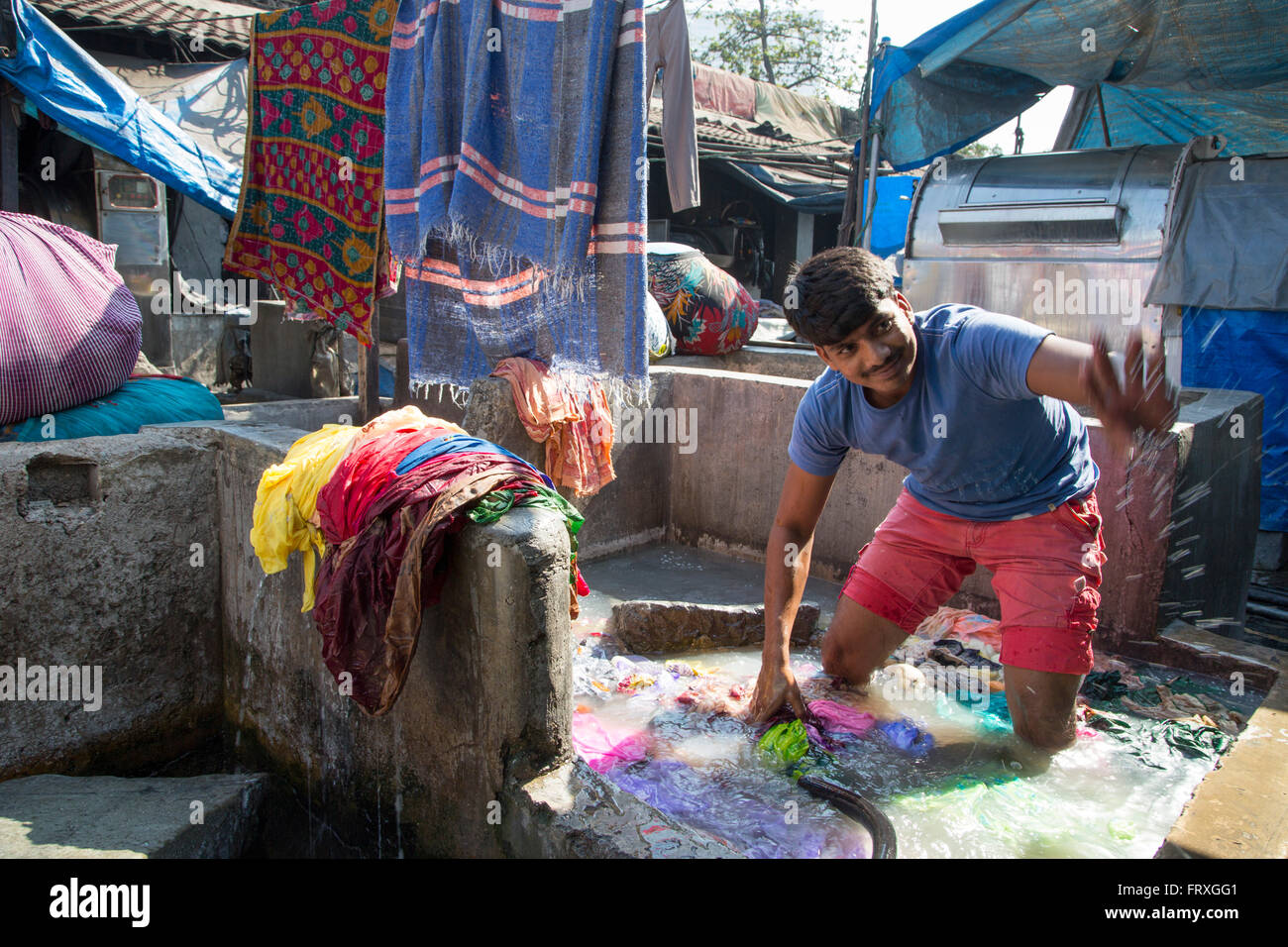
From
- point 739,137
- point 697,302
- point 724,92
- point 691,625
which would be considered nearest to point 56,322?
point 691,625

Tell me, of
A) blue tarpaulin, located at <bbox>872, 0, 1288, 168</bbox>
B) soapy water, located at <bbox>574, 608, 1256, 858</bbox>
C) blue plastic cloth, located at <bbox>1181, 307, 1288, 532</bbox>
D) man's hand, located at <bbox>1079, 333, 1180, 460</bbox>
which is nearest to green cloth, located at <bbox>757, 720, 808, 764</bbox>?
soapy water, located at <bbox>574, 608, 1256, 858</bbox>

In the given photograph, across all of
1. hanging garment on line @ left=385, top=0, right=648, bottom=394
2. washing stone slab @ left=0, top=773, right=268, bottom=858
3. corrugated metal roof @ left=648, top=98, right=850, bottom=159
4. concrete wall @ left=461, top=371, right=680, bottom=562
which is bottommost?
washing stone slab @ left=0, top=773, right=268, bottom=858

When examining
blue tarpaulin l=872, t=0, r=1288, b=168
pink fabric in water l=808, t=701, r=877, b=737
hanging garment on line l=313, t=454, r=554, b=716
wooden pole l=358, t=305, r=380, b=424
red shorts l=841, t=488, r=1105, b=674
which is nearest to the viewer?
hanging garment on line l=313, t=454, r=554, b=716

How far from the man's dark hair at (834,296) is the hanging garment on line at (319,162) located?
2410 mm

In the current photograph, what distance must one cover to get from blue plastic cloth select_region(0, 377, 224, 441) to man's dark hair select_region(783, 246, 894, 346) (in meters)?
2.65

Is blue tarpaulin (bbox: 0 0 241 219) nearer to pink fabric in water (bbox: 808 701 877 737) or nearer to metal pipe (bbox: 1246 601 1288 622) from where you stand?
pink fabric in water (bbox: 808 701 877 737)

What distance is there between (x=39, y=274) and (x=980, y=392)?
3705 millimetres

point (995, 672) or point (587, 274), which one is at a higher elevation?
point (587, 274)

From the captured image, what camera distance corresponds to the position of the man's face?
8.78 feet

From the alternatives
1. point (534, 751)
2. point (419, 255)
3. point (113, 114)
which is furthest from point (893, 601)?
point (113, 114)

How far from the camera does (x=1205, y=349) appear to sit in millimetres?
6961

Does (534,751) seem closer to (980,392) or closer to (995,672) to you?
(980,392)

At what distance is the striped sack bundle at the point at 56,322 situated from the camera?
11.9ft

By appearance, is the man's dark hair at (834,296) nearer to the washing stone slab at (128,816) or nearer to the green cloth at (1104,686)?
the green cloth at (1104,686)
